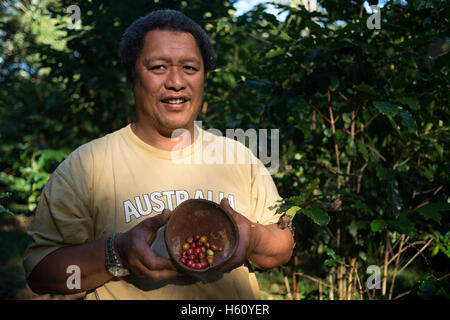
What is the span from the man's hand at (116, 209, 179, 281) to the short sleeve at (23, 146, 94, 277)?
0.19 metres

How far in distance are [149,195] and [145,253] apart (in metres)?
0.29

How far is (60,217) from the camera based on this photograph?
1319 millimetres

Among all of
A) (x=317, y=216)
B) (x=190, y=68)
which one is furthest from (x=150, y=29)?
(x=317, y=216)

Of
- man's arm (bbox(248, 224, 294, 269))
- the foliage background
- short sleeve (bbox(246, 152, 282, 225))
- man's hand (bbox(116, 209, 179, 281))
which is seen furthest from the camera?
the foliage background

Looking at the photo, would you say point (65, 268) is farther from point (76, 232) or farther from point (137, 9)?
point (137, 9)

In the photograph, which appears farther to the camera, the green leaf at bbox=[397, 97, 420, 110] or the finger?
the green leaf at bbox=[397, 97, 420, 110]

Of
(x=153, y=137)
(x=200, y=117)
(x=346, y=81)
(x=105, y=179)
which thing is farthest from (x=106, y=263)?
(x=200, y=117)

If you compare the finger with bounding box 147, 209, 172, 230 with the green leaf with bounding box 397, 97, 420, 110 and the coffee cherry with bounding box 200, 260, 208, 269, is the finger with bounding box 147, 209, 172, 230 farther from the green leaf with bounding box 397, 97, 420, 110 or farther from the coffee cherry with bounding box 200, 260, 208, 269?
the green leaf with bounding box 397, 97, 420, 110

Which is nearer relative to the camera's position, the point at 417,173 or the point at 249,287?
the point at 249,287

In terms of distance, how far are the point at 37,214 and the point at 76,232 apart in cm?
16

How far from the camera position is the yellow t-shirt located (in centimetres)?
134

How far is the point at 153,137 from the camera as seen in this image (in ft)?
5.04

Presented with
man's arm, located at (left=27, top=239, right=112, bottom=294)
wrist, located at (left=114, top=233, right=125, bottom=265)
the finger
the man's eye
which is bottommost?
man's arm, located at (left=27, top=239, right=112, bottom=294)

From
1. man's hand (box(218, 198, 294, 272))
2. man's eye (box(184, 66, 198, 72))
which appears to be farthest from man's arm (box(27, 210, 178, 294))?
man's eye (box(184, 66, 198, 72))
